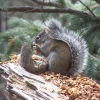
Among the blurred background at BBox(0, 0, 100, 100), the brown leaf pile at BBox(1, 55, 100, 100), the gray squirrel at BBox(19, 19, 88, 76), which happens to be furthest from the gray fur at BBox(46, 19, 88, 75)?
the blurred background at BBox(0, 0, 100, 100)

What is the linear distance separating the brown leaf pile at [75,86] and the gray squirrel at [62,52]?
8cm

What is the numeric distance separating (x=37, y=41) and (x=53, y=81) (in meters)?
0.60

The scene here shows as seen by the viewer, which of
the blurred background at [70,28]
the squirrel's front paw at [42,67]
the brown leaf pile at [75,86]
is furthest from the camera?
the blurred background at [70,28]

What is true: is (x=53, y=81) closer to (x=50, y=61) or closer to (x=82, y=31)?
(x=50, y=61)

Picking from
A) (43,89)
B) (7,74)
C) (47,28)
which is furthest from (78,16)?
(43,89)

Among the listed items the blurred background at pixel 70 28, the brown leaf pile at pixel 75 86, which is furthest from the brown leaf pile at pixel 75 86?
the blurred background at pixel 70 28

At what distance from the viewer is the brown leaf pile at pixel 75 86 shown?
1935 millimetres

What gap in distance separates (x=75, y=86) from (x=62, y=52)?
403mm

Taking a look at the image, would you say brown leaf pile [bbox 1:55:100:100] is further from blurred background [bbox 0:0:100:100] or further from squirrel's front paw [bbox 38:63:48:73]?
blurred background [bbox 0:0:100:100]

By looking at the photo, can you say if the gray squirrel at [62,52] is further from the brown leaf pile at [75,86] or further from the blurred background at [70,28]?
the blurred background at [70,28]

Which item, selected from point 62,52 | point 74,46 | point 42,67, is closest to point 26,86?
point 42,67

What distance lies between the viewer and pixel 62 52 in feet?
8.00

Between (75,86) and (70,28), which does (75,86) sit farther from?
(70,28)

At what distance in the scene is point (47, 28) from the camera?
263 centimetres
